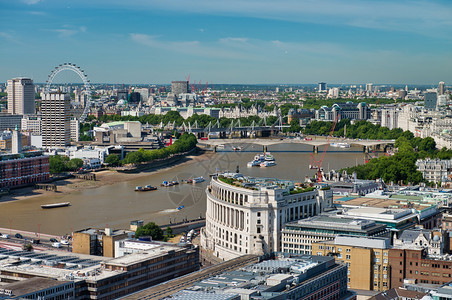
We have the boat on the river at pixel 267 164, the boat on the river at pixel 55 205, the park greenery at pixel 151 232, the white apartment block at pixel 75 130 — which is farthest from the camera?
the white apartment block at pixel 75 130

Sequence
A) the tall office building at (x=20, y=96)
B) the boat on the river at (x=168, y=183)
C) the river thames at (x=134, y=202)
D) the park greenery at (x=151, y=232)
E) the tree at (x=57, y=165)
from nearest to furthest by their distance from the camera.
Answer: the park greenery at (x=151, y=232)
the river thames at (x=134, y=202)
the boat on the river at (x=168, y=183)
the tree at (x=57, y=165)
the tall office building at (x=20, y=96)

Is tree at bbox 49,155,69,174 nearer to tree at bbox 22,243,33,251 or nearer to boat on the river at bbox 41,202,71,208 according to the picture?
boat on the river at bbox 41,202,71,208

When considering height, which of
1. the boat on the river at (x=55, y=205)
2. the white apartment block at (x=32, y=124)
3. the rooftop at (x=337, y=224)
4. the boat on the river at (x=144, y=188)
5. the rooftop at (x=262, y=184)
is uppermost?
the white apartment block at (x=32, y=124)

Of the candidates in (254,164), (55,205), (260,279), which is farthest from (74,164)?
(260,279)

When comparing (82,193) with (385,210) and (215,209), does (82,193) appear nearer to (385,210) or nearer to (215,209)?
(215,209)

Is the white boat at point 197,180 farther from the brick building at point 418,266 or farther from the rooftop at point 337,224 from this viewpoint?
the brick building at point 418,266

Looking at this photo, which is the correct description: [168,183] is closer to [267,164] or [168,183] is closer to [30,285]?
[267,164]

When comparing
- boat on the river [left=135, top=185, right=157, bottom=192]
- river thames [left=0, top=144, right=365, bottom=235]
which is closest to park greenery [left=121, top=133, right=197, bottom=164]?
river thames [left=0, top=144, right=365, bottom=235]

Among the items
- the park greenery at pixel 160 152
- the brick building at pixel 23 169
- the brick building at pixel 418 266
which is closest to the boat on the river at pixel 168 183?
the brick building at pixel 23 169
